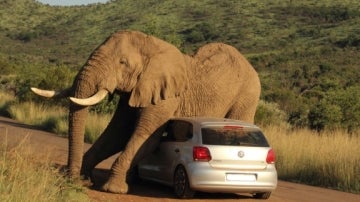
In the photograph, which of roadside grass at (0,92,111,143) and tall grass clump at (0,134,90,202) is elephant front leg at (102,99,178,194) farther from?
roadside grass at (0,92,111,143)

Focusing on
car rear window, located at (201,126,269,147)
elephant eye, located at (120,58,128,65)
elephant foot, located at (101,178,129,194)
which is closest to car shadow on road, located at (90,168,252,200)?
elephant foot, located at (101,178,129,194)

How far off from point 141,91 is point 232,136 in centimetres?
174

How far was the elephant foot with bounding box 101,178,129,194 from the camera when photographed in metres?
11.2

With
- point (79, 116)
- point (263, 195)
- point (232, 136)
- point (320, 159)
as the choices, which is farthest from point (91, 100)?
point (320, 159)

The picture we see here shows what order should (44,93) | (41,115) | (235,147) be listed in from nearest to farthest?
(235,147), (44,93), (41,115)

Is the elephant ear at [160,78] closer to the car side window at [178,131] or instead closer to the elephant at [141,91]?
the elephant at [141,91]

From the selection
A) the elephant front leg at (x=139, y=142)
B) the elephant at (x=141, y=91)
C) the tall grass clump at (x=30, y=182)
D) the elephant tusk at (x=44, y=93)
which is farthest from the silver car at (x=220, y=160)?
the elephant tusk at (x=44, y=93)

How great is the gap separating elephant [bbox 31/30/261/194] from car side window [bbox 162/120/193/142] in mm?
158

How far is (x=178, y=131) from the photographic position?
1155 cm

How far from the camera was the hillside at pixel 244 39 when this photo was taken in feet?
110

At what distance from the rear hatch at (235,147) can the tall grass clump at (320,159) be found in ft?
12.5

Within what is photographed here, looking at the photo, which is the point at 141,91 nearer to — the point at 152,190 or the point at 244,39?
the point at 152,190

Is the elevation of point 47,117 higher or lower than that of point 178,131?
lower

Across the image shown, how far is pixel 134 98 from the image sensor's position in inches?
468
